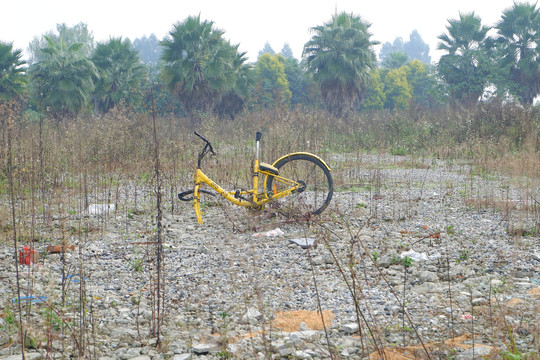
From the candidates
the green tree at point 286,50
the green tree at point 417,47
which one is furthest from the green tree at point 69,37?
the green tree at point 417,47

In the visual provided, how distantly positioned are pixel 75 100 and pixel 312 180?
57.6 feet

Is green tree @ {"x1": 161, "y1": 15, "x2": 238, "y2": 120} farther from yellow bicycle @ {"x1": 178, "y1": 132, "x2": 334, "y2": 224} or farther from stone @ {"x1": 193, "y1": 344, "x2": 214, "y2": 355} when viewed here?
stone @ {"x1": 193, "y1": 344, "x2": 214, "y2": 355}

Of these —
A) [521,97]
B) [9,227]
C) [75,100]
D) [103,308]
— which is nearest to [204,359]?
[103,308]

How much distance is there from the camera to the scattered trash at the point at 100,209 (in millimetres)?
6225

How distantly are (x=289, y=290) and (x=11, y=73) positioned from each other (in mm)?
24114

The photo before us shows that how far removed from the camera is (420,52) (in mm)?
151750

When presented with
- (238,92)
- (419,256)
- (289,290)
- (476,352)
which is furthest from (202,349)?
(238,92)

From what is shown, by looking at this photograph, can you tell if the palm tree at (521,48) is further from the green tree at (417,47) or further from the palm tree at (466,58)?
the green tree at (417,47)

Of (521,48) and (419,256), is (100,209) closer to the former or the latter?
(419,256)

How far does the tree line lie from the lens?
22.2 m

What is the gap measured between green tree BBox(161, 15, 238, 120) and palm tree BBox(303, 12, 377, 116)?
224 inches

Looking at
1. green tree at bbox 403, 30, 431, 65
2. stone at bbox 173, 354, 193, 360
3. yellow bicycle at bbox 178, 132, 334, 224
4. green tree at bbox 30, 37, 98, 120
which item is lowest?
stone at bbox 173, 354, 193, 360

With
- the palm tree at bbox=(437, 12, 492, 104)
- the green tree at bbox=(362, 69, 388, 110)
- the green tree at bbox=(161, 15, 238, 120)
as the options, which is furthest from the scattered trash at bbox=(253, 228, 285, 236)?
the green tree at bbox=(362, 69, 388, 110)

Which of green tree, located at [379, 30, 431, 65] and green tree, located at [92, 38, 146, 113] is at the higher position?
green tree, located at [379, 30, 431, 65]
